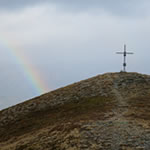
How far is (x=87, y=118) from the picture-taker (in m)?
26.2

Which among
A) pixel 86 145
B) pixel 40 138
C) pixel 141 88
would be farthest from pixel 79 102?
pixel 86 145

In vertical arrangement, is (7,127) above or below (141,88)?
below

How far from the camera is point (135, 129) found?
2119cm

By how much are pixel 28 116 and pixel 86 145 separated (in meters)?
19.6

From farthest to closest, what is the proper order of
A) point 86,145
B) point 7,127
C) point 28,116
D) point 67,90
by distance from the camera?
point 67,90, point 28,116, point 7,127, point 86,145

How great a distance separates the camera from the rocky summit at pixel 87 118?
779 inches

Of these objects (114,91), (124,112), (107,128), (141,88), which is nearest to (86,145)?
(107,128)

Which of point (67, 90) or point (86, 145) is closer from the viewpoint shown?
point (86, 145)

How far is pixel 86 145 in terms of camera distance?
18750 mm

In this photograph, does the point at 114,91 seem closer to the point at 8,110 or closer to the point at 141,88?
the point at 141,88

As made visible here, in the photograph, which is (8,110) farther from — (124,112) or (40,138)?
(124,112)

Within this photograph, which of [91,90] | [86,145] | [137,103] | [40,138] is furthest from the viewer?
[91,90]

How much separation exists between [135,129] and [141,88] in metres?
19.6

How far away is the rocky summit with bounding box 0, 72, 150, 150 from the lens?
19781 millimetres
